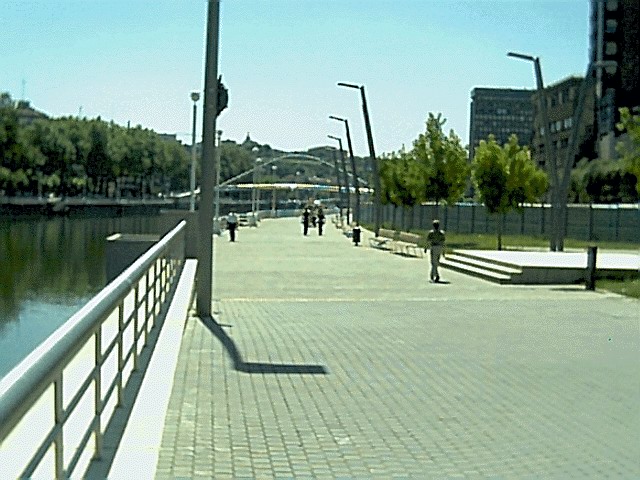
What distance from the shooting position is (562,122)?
339ft

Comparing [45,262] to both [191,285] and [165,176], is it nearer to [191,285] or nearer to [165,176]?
[191,285]

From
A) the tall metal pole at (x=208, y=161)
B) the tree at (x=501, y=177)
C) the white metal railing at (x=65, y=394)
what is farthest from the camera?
the tree at (x=501, y=177)

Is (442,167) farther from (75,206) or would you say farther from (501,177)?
(75,206)

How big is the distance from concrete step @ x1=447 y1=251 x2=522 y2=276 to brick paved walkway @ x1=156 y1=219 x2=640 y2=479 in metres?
Result: 5.88

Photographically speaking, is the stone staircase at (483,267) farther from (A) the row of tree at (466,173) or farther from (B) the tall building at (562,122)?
(B) the tall building at (562,122)

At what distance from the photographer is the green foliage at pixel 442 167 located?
46125 mm

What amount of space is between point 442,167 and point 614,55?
2360 inches

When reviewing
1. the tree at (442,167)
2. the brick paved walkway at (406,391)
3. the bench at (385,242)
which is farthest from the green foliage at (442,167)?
the brick paved walkway at (406,391)

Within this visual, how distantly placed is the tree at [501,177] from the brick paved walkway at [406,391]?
2314cm

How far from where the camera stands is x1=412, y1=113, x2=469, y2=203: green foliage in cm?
4612

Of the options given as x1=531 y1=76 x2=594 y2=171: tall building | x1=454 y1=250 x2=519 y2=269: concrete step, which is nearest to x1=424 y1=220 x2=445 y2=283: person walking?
x1=454 y1=250 x2=519 y2=269: concrete step

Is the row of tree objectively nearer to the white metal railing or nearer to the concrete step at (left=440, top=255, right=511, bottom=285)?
the concrete step at (left=440, top=255, right=511, bottom=285)

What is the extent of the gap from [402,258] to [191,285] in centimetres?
1923

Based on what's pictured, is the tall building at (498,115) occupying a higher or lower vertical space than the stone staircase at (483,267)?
higher
